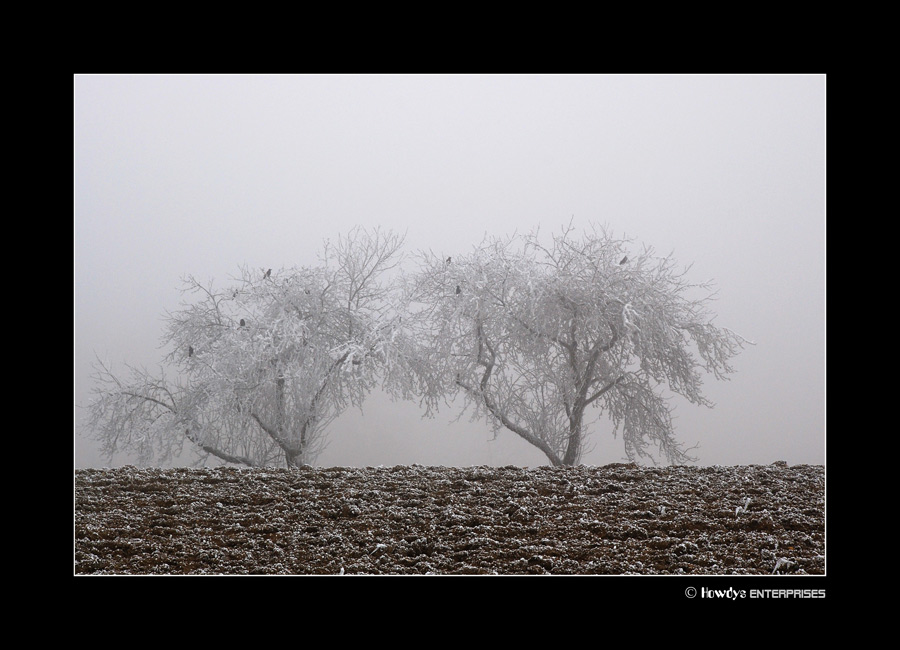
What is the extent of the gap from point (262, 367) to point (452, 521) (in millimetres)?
3474

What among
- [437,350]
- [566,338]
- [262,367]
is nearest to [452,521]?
[437,350]

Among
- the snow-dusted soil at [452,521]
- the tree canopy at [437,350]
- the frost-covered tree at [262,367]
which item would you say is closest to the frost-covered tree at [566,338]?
the tree canopy at [437,350]

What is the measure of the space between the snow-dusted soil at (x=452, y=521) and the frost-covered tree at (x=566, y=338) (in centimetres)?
168

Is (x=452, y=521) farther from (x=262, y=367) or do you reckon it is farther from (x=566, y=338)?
(x=262, y=367)

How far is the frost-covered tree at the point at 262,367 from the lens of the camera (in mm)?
6559

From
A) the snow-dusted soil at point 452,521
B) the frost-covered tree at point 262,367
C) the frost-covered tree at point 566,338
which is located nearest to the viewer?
the snow-dusted soil at point 452,521

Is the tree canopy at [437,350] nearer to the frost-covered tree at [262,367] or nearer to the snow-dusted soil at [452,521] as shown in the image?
the frost-covered tree at [262,367]

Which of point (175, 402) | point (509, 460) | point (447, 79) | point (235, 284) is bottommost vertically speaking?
point (509, 460)
